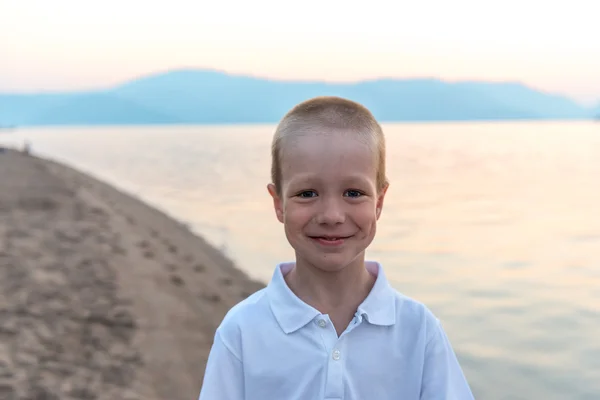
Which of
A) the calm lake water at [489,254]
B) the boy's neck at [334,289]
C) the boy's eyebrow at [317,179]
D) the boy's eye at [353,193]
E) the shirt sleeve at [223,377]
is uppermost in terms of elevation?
the boy's eyebrow at [317,179]

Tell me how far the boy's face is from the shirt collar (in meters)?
0.13

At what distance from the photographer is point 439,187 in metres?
26.6

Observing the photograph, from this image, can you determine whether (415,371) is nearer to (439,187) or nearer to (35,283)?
(35,283)

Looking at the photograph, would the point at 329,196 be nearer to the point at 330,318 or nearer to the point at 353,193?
the point at 353,193

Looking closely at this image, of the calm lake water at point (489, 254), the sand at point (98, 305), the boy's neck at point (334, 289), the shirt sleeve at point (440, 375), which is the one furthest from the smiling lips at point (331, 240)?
the calm lake water at point (489, 254)

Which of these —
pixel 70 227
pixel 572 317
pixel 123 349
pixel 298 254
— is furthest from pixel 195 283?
pixel 298 254

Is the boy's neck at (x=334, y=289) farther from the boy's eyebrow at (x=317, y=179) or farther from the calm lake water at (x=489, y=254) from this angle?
the calm lake water at (x=489, y=254)

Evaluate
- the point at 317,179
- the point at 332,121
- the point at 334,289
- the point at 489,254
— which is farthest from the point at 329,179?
the point at 489,254

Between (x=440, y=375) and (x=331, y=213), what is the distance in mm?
587

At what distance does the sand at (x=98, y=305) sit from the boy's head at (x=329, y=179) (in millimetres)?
3452

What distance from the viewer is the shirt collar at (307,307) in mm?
1738

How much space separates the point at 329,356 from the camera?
66.2 inches

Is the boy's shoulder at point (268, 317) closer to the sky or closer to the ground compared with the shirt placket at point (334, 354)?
closer to the sky

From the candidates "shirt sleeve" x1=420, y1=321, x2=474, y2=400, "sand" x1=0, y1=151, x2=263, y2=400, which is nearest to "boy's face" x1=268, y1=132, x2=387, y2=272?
"shirt sleeve" x1=420, y1=321, x2=474, y2=400
